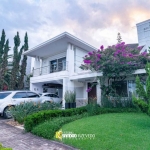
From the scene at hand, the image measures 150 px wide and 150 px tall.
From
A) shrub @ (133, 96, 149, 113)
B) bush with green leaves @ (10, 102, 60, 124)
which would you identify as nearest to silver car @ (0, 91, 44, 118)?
bush with green leaves @ (10, 102, 60, 124)

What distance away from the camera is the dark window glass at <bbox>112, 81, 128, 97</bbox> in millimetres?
11466

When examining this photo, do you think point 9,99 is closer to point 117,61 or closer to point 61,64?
point 61,64

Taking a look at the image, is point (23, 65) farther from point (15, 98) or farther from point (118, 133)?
point (118, 133)

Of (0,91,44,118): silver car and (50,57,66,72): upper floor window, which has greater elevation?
(50,57,66,72): upper floor window

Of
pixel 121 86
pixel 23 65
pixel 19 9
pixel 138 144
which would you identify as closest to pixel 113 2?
pixel 121 86

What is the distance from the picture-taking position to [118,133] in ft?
16.6

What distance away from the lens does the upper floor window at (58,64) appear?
15.9 metres

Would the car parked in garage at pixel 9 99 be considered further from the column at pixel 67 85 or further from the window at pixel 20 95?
the column at pixel 67 85

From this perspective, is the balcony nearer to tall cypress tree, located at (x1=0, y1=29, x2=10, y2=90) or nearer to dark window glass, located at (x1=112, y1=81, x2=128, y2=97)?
tall cypress tree, located at (x1=0, y1=29, x2=10, y2=90)

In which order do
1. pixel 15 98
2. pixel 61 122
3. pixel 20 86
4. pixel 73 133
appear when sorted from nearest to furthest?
pixel 73 133
pixel 61 122
pixel 15 98
pixel 20 86

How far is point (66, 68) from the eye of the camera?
1350 centimetres

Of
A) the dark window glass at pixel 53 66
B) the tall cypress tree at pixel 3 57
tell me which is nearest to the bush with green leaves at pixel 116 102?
the dark window glass at pixel 53 66

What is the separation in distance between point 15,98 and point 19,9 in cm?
697

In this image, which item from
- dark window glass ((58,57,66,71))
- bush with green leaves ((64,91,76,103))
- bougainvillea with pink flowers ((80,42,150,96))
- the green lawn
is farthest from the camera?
dark window glass ((58,57,66,71))
